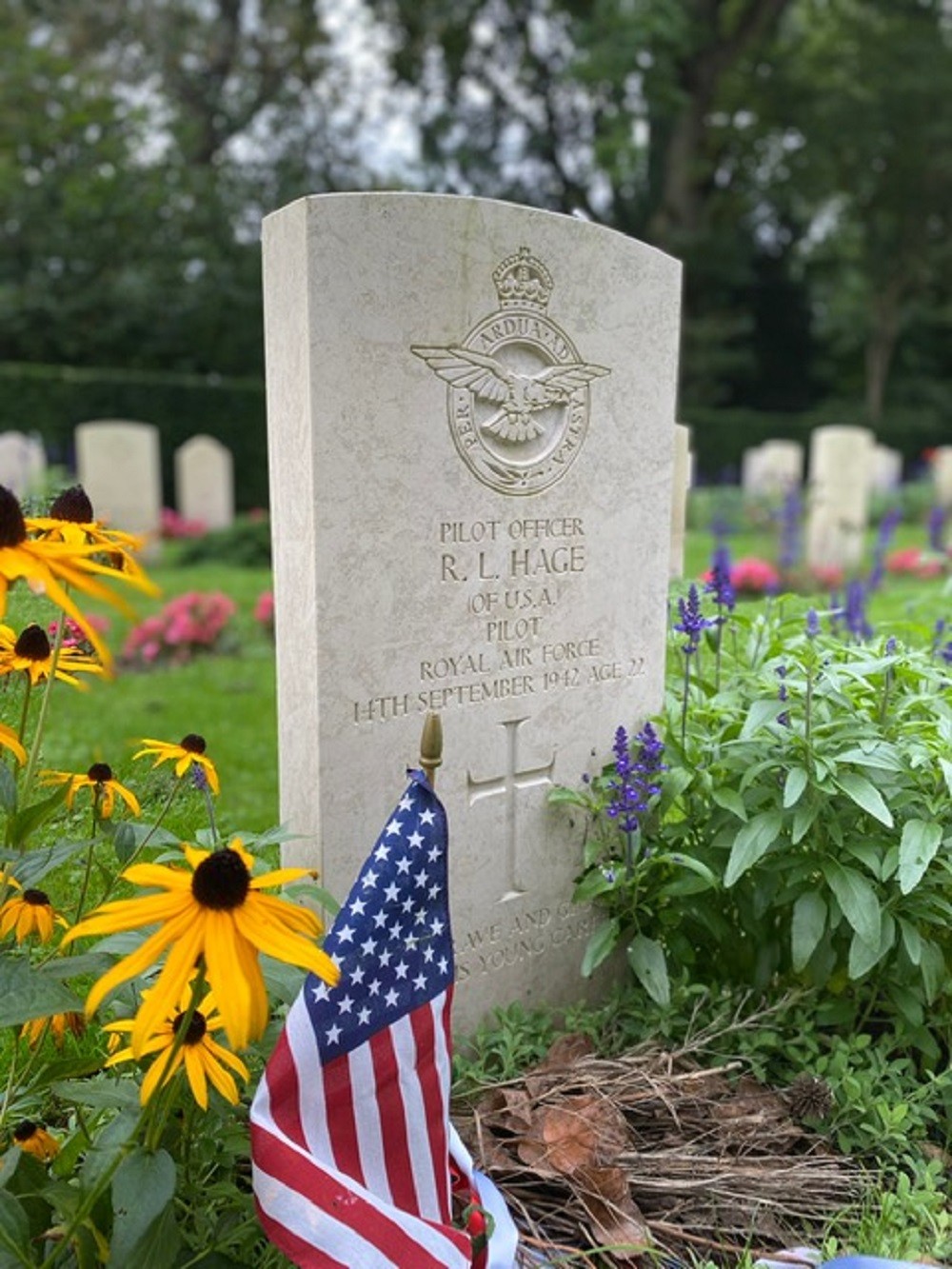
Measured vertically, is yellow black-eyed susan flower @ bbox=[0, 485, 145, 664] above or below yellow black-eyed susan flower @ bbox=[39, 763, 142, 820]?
above

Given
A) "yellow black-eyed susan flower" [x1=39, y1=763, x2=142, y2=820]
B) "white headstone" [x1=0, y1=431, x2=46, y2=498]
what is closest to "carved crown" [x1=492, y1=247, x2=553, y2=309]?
"yellow black-eyed susan flower" [x1=39, y1=763, x2=142, y2=820]

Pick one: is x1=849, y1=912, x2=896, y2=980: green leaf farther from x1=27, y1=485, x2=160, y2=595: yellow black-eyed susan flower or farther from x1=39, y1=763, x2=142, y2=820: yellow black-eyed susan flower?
x1=27, y1=485, x2=160, y2=595: yellow black-eyed susan flower

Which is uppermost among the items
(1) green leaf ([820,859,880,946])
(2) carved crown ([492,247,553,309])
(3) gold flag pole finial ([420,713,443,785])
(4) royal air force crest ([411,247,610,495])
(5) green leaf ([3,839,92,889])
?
(2) carved crown ([492,247,553,309])

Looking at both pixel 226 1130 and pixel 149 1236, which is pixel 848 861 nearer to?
pixel 226 1130

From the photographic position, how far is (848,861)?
2541 mm

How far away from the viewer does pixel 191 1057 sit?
1586 mm

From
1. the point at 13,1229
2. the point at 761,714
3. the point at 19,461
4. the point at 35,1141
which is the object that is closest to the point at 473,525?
the point at 761,714

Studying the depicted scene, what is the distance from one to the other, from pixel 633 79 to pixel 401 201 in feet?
68.1

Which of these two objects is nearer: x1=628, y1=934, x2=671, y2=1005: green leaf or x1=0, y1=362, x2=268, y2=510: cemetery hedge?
x1=628, y1=934, x2=671, y2=1005: green leaf

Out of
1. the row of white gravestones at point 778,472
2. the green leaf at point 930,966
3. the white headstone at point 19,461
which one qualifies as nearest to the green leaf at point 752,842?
the green leaf at point 930,966

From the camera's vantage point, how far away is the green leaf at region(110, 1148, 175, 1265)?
144cm

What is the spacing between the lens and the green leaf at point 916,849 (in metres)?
2.24

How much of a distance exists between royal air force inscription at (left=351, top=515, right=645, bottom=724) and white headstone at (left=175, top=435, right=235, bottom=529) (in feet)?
39.7

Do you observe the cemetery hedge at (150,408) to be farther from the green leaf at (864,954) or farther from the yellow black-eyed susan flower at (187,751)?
the green leaf at (864,954)
